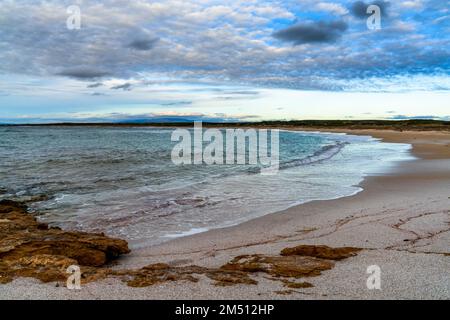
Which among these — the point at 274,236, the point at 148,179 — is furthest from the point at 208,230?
the point at 148,179

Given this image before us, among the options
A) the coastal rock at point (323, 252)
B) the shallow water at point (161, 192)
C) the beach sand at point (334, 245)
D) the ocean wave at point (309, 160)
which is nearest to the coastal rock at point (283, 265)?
the beach sand at point (334, 245)

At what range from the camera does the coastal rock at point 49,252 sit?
5.06 meters

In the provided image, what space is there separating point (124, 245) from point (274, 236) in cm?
278

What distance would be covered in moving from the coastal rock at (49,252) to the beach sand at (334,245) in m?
0.22

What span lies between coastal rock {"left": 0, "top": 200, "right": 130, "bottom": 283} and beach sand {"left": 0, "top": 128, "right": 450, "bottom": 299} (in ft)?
0.74

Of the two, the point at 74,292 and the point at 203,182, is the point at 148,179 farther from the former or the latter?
the point at 74,292

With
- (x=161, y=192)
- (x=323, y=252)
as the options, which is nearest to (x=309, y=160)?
(x=161, y=192)

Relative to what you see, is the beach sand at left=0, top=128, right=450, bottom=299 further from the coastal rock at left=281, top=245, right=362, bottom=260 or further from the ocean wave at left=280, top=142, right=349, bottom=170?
the ocean wave at left=280, top=142, right=349, bottom=170

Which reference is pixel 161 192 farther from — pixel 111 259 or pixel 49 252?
pixel 49 252

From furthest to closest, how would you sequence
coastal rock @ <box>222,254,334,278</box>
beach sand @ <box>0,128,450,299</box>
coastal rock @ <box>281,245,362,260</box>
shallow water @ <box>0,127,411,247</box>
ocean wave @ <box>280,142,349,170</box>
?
1. ocean wave @ <box>280,142,349,170</box>
2. shallow water @ <box>0,127,411,247</box>
3. coastal rock @ <box>281,245,362,260</box>
4. coastal rock @ <box>222,254,334,278</box>
5. beach sand @ <box>0,128,450,299</box>

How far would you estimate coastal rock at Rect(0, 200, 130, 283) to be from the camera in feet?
16.6

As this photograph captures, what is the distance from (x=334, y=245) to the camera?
21.2ft

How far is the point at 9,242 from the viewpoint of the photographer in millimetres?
5922

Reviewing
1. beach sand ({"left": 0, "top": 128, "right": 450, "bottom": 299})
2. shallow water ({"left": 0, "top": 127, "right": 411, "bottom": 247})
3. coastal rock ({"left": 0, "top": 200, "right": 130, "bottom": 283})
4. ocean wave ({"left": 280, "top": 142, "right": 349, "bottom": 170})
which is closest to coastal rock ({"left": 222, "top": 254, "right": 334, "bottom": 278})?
beach sand ({"left": 0, "top": 128, "right": 450, "bottom": 299})
